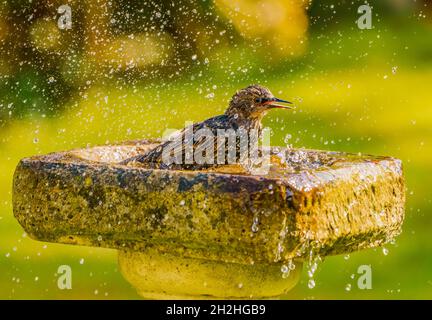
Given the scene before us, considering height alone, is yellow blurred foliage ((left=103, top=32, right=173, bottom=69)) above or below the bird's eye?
above

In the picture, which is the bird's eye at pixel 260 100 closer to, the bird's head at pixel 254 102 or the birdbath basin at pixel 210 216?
the bird's head at pixel 254 102

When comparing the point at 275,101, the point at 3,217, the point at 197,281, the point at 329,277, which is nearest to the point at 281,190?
the point at 197,281

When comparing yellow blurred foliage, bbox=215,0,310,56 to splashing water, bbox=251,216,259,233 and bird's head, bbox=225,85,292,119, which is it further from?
splashing water, bbox=251,216,259,233

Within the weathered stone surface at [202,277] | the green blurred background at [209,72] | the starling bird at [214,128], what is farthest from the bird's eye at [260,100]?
the green blurred background at [209,72]

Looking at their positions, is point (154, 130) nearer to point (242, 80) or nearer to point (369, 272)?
point (242, 80)

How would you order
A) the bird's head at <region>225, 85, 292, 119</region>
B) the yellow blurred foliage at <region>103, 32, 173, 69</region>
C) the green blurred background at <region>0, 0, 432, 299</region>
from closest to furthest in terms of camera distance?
the bird's head at <region>225, 85, 292, 119</region> < the green blurred background at <region>0, 0, 432, 299</region> < the yellow blurred foliage at <region>103, 32, 173, 69</region>

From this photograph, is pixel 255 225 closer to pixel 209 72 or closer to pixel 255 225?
pixel 255 225

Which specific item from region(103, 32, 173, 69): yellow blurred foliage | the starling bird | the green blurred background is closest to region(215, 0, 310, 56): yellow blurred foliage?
the green blurred background
